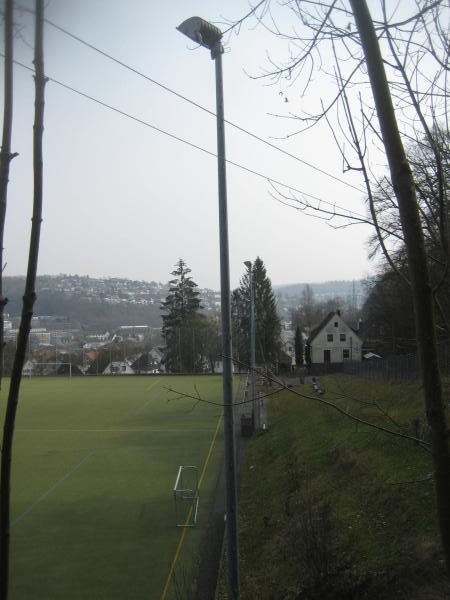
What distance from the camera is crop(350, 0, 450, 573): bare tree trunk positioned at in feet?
6.97

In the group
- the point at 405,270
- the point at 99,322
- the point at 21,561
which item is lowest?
the point at 21,561

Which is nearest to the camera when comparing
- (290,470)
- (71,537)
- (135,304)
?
(71,537)

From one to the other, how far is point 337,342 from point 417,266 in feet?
168

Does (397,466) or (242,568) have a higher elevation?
(397,466)

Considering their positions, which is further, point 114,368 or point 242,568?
point 114,368

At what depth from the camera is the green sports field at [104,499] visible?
10.3 m

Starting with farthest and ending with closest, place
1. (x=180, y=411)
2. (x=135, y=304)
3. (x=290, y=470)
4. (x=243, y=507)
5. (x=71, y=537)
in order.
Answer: (x=135, y=304)
(x=180, y=411)
(x=290, y=470)
(x=243, y=507)
(x=71, y=537)

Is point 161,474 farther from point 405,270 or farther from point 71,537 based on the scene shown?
point 405,270

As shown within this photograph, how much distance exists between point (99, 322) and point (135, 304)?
98.0ft

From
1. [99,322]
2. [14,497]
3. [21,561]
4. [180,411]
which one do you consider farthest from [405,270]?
[99,322]

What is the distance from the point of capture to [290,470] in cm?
1519

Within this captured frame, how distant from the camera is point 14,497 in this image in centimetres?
1583

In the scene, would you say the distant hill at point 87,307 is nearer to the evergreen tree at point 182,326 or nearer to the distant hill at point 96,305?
the distant hill at point 96,305

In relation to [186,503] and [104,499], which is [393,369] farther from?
[104,499]
